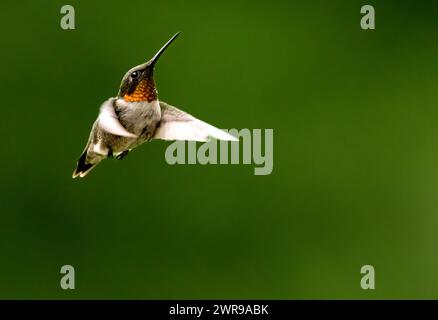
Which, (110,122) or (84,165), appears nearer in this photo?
(110,122)

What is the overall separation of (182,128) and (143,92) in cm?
11

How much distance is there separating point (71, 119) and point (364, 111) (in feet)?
3.92

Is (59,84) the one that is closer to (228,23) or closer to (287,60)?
(228,23)

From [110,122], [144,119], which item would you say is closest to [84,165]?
[144,119]

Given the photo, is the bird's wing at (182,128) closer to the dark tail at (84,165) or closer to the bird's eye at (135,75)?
A: the bird's eye at (135,75)

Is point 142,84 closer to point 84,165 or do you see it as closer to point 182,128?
point 182,128

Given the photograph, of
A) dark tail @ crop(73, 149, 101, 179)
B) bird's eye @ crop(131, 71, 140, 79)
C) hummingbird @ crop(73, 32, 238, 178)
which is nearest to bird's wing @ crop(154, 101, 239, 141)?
hummingbird @ crop(73, 32, 238, 178)

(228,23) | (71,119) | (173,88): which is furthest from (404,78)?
(71,119)

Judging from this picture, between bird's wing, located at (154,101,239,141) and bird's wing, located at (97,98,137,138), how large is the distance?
0.12 m

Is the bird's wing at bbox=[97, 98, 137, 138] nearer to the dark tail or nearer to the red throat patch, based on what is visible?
the red throat patch

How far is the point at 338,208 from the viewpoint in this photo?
2547 mm

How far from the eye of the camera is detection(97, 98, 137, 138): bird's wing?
110 centimetres

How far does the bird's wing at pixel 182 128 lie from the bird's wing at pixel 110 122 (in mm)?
124

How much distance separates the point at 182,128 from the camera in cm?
130
